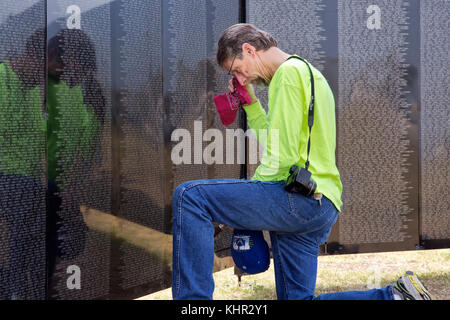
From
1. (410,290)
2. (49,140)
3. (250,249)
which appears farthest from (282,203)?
(49,140)

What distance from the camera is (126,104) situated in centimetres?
321

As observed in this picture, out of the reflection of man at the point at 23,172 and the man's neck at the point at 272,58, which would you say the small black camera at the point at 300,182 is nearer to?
the man's neck at the point at 272,58

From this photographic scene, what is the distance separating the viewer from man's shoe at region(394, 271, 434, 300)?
75.4 inches

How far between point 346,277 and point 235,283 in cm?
108

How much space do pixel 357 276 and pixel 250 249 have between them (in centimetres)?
241

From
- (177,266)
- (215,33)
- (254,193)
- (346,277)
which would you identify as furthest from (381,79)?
(177,266)

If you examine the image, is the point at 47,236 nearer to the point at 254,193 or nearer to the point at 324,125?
the point at 254,193

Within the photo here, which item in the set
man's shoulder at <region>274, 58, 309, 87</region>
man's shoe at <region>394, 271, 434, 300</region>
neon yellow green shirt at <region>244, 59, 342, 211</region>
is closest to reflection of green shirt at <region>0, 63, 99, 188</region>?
neon yellow green shirt at <region>244, 59, 342, 211</region>

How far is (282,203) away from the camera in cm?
199

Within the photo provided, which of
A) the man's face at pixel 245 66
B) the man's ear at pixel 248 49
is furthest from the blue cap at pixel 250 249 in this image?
the man's ear at pixel 248 49

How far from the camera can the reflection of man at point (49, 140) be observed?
2562 mm

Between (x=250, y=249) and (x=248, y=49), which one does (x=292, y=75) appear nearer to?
(x=248, y=49)

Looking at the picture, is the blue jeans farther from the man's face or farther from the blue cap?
the man's face

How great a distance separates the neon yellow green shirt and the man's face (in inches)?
10.8
